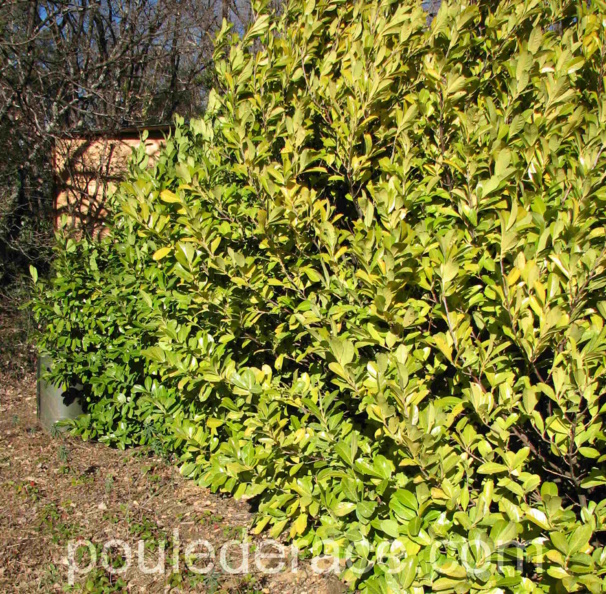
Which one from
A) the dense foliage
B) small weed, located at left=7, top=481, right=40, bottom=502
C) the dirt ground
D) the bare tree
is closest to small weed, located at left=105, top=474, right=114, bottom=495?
the dirt ground

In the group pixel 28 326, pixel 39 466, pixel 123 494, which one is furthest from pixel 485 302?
pixel 28 326

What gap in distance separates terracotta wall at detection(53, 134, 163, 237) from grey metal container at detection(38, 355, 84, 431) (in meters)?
2.96

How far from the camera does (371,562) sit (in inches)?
93.6

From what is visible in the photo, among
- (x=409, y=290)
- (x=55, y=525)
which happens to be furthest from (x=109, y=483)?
(x=409, y=290)

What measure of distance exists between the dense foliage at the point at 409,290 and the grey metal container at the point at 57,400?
136 cm

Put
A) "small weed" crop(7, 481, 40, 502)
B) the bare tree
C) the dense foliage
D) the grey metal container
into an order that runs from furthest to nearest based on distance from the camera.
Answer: the bare tree < the grey metal container < "small weed" crop(7, 481, 40, 502) < the dense foliage

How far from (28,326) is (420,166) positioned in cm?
545

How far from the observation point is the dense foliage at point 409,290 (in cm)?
197

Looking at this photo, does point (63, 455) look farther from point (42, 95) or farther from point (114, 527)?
point (42, 95)

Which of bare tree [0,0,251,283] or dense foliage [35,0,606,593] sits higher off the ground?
bare tree [0,0,251,283]

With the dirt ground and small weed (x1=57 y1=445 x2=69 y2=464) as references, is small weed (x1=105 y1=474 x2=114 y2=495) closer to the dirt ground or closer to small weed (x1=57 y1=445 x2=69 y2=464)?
the dirt ground

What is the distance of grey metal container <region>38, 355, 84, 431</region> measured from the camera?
4.50 metres

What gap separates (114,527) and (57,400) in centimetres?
162

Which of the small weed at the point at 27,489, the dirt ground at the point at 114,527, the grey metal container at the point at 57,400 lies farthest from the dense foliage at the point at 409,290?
the grey metal container at the point at 57,400
